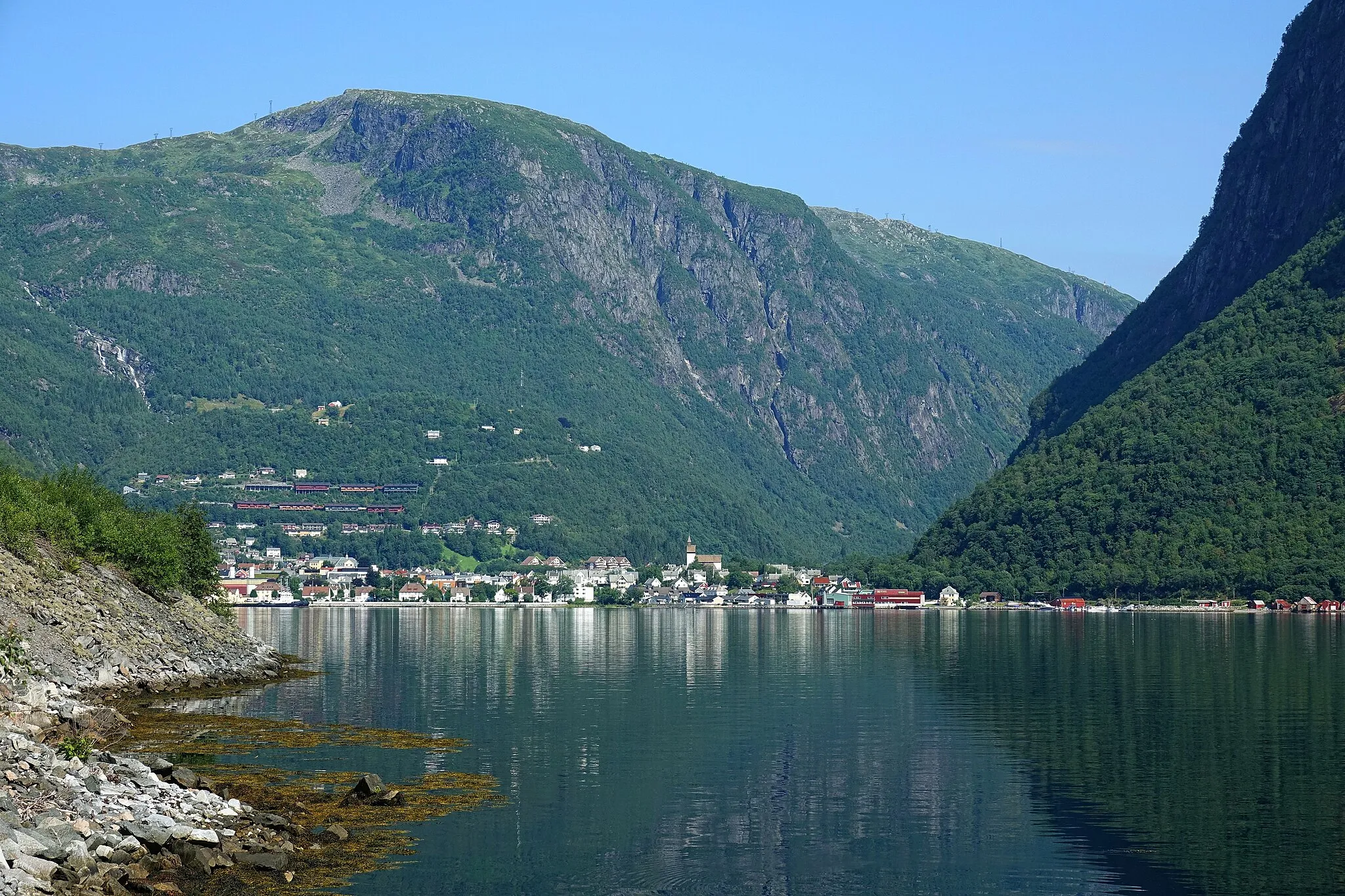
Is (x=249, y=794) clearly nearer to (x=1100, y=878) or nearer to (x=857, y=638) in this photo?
(x=1100, y=878)

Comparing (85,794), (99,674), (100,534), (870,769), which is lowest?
(870,769)

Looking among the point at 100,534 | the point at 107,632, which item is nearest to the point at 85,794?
the point at 107,632

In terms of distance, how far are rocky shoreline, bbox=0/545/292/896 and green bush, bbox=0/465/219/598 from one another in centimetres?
925

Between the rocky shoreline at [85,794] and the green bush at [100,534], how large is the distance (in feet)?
30.4

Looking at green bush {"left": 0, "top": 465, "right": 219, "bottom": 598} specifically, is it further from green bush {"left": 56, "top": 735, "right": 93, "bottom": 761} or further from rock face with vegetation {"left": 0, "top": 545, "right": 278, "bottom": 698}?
green bush {"left": 56, "top": 735, "right": 93, "bottom": 761}

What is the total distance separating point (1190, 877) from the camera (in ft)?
149

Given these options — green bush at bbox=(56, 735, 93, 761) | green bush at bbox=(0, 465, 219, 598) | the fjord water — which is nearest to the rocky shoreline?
green bush at bbox=(56, 735, 93, 761)

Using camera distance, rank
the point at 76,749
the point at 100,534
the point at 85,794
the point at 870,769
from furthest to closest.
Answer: the point at 100,534
the point at 870,769
the point at 76,749
the point at 85,794

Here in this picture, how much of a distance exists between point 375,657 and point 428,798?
241 ft

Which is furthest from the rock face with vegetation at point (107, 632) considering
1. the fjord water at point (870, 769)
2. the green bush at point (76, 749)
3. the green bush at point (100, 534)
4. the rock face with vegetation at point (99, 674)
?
the green bush at point (76, 749)

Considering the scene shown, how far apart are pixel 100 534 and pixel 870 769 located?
54479mm

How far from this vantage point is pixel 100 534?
10031 centimetres

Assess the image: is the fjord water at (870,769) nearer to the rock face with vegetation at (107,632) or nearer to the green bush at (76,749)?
the rock face with vegetation at (107,632)

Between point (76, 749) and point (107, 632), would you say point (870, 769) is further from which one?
point (107, 632)
